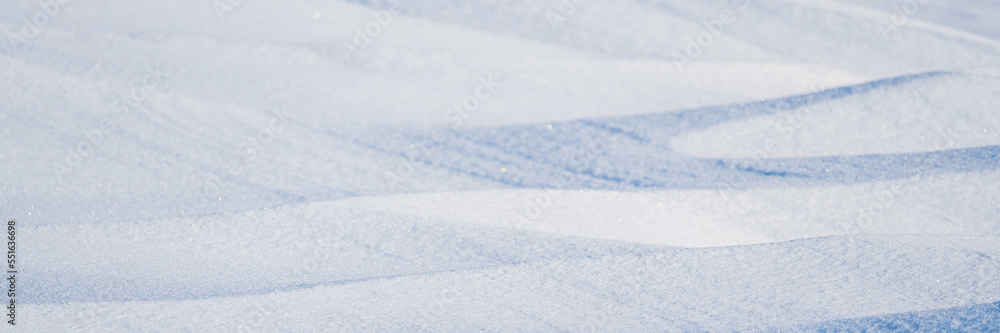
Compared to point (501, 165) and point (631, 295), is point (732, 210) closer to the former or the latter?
point (631, 295)

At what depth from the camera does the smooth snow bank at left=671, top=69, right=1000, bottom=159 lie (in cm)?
123

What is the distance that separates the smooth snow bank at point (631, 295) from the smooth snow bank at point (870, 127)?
239 mm

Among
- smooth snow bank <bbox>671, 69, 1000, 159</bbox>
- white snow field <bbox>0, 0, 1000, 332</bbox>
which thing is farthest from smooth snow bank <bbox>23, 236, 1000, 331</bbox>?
smooth snow bank <bbox>671, 69, 1000, 159</bbox>

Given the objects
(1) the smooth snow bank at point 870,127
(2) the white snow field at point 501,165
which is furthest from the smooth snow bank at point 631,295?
(1) the smooth snow bank at point 870,127

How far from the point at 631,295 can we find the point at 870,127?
0.64 m

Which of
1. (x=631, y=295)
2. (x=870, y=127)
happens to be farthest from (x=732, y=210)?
(x=870, y=127)

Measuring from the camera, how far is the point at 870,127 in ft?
4.14

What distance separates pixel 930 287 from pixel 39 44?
1.74m

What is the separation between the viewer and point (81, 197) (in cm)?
113

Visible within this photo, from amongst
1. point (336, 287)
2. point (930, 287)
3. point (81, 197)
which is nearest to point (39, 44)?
point (81, 197)

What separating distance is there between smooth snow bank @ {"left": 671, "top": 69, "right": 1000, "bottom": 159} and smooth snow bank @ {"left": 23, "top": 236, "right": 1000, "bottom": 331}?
24 cm

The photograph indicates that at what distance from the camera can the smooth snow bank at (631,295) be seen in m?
0.95

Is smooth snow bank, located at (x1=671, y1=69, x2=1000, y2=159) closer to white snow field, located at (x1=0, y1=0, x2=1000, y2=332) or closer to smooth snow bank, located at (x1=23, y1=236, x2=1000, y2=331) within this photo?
white snow field, located at (x1=0, y1=0, x2=1000, y2=332)

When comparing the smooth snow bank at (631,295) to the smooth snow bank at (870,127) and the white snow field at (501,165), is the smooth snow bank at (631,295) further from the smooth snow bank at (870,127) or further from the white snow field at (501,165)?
the smooth snow bank at (870,127)
